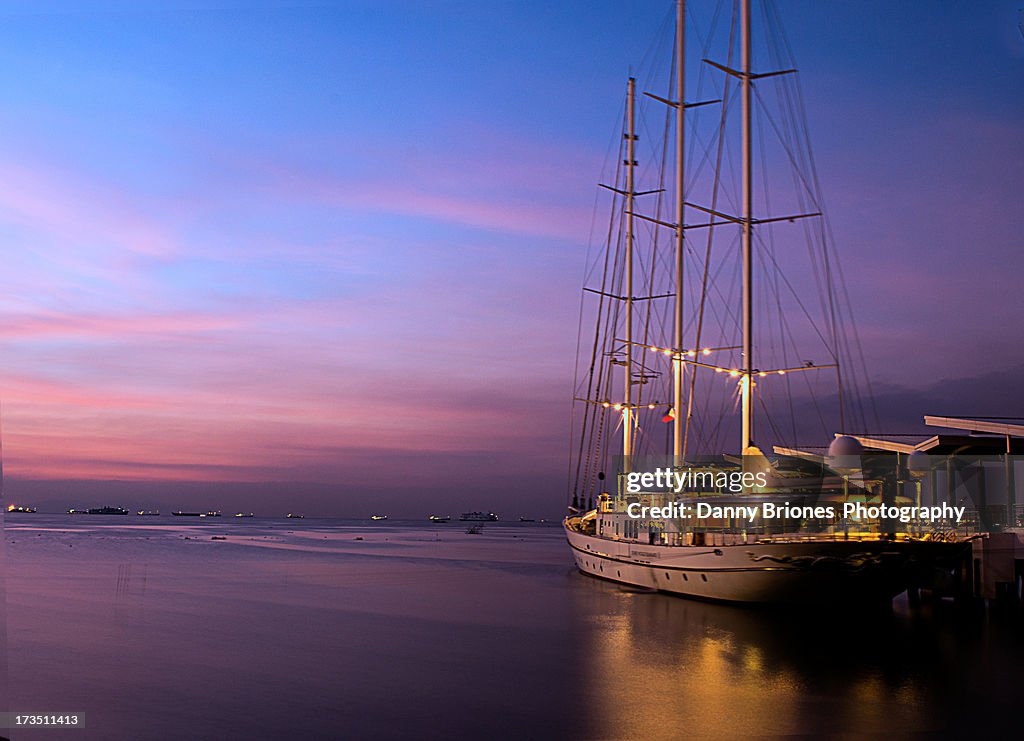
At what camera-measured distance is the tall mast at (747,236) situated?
42438 millimetres

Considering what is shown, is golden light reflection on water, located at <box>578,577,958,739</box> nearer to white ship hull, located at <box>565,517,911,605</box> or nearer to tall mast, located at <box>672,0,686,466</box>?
white ship hull, located at <box>565,517,911,605</box>

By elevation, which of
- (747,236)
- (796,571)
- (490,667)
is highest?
(747,236)

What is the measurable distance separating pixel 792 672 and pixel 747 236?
73.9 feet

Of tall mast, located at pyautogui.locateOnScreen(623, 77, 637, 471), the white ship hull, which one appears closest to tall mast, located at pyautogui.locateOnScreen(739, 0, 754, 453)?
the white ship hull

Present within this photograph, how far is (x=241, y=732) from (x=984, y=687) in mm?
18023

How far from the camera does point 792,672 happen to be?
2642cm

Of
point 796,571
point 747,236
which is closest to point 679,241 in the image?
point 747,236

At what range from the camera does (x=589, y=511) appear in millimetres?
68312

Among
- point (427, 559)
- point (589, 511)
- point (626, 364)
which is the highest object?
point (626, 364)

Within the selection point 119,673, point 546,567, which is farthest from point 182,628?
point 546,567

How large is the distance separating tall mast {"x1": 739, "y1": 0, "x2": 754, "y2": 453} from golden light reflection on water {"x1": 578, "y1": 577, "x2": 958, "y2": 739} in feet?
28.0

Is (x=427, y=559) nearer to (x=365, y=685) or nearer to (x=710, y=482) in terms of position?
(x=710, y=482)

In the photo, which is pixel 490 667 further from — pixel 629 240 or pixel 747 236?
pixel 629 240

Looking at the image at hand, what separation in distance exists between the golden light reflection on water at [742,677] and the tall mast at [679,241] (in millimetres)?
11846
